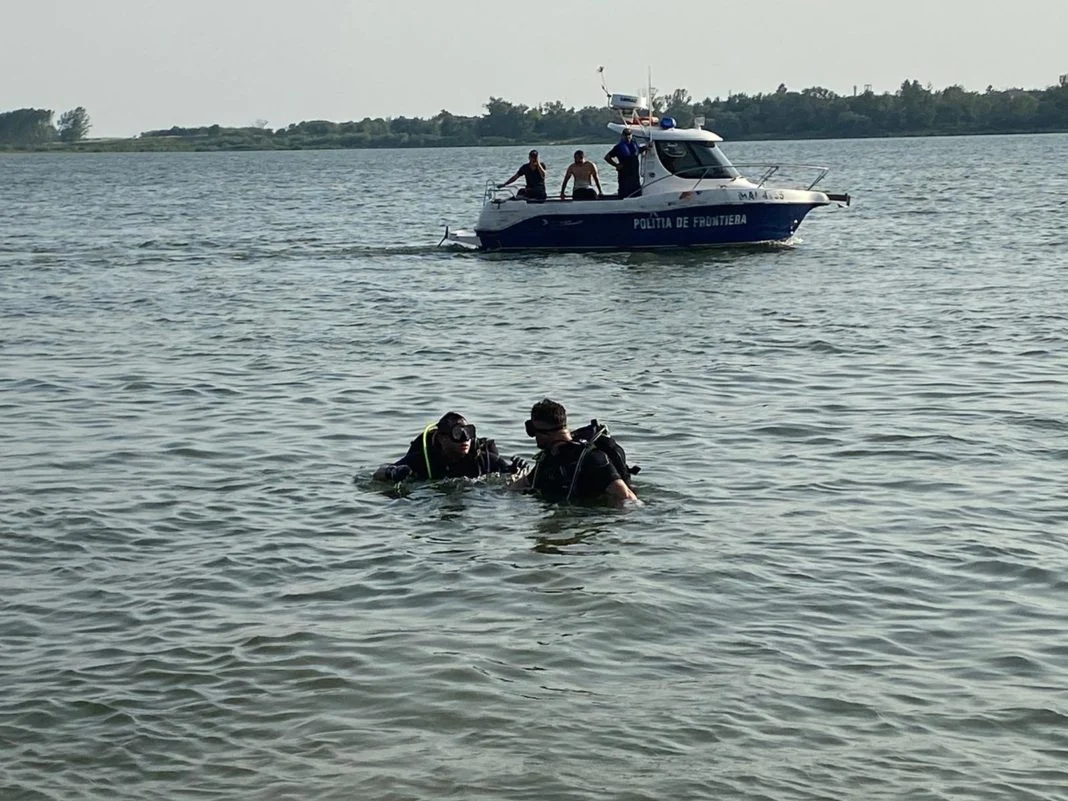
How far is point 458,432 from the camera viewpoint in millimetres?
11125

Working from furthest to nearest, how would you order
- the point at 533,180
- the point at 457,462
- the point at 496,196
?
the point at 496,196, the point at 533,180, the point at 457,462

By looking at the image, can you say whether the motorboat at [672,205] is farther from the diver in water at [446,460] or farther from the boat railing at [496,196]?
the diver in water at [446,460]

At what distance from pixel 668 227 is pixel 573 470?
18.4 meters

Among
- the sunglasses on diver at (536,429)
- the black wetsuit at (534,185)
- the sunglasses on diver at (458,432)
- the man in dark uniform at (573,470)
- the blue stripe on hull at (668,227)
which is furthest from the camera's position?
the black wetsuit at (534,185)

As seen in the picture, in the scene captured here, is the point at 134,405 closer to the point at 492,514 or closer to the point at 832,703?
the point at 492,514

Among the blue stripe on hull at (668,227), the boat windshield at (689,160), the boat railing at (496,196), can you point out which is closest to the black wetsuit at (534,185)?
the boat railing at (496,196)

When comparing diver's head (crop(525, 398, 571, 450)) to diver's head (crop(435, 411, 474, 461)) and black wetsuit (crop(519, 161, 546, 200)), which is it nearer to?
diver's head (crop(435, 411, 474, 461))

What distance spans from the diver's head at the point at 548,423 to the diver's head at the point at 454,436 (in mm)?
619

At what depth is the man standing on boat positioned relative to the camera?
92.6 ft

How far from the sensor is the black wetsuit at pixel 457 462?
37.7 feet

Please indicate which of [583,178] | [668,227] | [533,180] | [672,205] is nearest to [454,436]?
[672,205]

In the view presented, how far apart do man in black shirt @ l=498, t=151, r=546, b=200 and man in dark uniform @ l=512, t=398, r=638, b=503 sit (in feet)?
61.7

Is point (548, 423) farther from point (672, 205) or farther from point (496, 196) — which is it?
point (496, 196)

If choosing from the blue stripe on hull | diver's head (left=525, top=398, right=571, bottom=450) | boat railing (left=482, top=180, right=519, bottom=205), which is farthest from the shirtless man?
diver's head (left=525, top=398, right=571, bottom=450)
